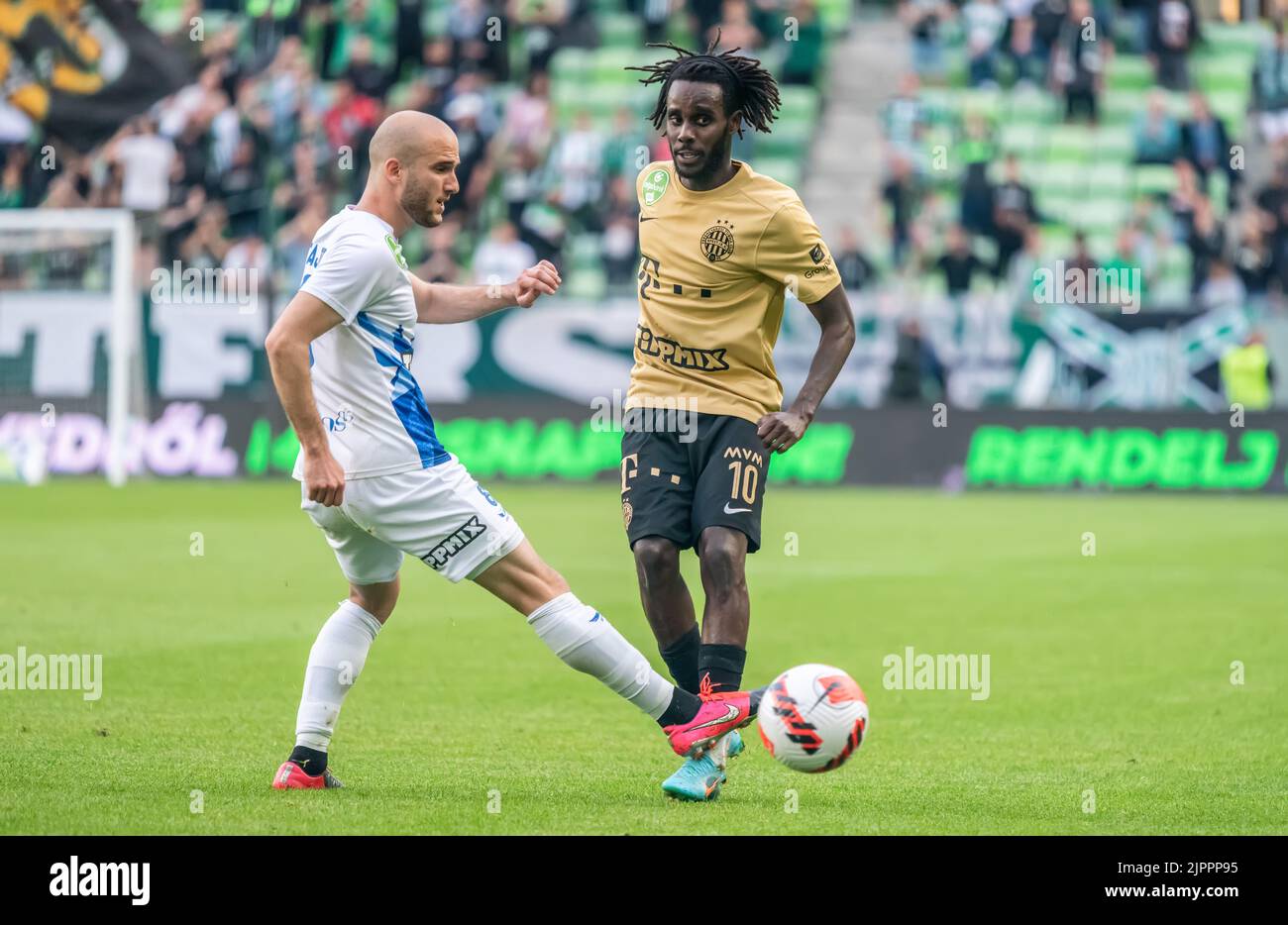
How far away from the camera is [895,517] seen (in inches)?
780

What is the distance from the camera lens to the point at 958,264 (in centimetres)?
2505

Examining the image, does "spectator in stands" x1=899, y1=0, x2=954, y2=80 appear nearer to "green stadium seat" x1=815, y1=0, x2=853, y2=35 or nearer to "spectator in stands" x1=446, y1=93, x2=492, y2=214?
"green stadium seat" x1=815, y1=0, x2=853, y2=35

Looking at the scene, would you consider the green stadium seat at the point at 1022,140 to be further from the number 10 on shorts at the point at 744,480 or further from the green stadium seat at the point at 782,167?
the number 10 on shorts at the point at 744,480

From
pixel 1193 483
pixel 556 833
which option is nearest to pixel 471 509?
pixel 556 833

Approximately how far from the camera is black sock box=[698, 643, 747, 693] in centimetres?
720

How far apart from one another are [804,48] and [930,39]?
73.4 inches

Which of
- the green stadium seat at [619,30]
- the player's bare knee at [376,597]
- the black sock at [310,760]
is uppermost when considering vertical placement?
the green stadium seat at [619,30]

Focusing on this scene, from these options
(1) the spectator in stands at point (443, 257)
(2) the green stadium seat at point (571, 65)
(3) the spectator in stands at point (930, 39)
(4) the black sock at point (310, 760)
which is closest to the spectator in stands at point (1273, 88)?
(3) the spectator in stands at point (930, 39)

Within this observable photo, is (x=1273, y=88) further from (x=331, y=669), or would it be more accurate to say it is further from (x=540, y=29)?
(x=331, y=669)

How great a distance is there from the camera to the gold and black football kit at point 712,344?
743cm

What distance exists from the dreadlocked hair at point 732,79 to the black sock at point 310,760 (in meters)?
2.73

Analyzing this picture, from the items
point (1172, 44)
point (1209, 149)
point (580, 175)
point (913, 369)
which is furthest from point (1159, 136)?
point (580, 175)

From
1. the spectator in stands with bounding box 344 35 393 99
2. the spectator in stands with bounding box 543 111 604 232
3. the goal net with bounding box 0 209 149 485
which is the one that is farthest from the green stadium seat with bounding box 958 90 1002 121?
the goal net with bounding box 0 209 149 485
